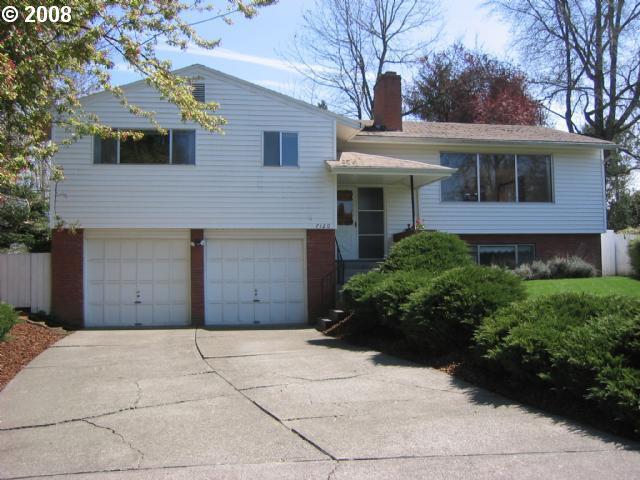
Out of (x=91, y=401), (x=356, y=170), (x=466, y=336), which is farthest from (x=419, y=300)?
(x=356, y=170)

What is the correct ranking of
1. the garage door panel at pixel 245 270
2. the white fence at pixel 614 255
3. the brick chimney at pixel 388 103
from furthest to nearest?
the white fence at pixel 614 255 < the brick chimney at pixel 388 103 < the garage door panel at pixel 245 270

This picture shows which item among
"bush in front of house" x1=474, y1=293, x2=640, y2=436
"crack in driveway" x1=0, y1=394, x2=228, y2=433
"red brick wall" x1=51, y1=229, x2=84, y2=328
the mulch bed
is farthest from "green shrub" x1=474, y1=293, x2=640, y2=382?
"red brick wall" x1=51, y1=229, x2=84, y2=328

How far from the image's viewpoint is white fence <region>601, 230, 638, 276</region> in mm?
17766

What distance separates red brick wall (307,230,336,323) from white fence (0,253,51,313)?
21.3 feet

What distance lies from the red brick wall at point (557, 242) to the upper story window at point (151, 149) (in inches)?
326

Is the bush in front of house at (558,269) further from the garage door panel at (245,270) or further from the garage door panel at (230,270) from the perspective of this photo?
the garage door panel at (230,270)

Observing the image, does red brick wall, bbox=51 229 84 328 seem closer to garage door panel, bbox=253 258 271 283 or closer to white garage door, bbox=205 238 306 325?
white garage door, bbox=205 238 306 325

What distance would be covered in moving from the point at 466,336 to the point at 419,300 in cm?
94

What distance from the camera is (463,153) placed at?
17062mm

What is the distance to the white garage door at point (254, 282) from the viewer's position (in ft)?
48.6

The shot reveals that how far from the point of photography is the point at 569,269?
51.8 feet

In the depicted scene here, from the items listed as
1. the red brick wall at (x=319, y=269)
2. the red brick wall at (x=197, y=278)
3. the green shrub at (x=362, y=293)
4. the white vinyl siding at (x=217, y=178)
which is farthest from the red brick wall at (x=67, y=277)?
the green shrub at (x=362, y=293)

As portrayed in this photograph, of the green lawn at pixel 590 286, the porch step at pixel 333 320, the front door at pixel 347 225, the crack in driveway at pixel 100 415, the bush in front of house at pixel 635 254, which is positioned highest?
the front door at pixel 347 225

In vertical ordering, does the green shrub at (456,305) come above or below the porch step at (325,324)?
above
